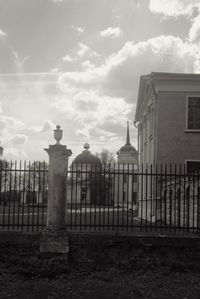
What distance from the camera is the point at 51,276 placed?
8531 millimetres

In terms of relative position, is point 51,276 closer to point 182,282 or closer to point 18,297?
point 18,297

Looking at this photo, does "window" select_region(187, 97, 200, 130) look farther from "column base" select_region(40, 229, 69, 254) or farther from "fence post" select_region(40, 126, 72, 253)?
"column base" select_region(40, 229, 69, 254)

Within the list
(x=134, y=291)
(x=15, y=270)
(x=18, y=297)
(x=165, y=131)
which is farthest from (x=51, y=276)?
(x=165, y=131)

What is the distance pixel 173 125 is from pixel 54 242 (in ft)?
43.1

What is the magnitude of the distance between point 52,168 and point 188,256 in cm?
372

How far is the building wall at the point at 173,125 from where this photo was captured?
20703 mm

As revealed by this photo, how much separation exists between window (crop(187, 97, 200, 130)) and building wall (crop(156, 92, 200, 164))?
0.27 meters

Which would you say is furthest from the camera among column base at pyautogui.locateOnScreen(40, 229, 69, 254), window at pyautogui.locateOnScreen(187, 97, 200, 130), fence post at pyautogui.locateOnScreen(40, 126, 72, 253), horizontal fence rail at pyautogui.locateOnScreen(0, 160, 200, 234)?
window at pyautogui.locateOnScreen(187, 97, 200, 130)

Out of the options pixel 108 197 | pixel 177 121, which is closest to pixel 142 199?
pixel 108 197

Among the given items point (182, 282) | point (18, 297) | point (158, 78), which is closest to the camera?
point (18, 297)

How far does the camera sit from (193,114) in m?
20.8

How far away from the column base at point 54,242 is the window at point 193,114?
13398 millimetres

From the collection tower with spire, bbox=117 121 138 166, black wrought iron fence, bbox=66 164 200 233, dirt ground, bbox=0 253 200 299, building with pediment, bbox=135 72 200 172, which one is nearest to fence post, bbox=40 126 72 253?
black wrought iron fence, bbox=66 164 200 233

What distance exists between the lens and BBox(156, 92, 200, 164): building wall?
2070 centimetres
